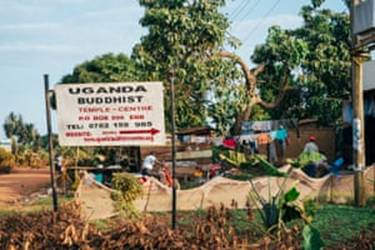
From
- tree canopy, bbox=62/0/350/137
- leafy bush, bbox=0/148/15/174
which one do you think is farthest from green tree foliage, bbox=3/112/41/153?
tree canopy, bbox=62/0/350/137

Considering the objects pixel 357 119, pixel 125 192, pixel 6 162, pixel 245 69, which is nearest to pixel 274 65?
pixel 245 69

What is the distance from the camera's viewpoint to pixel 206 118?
27.1 meters

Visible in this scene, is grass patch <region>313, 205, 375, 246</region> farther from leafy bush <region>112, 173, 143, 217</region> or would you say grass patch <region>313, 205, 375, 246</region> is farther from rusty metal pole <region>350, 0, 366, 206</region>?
leafy bush <region>112, 173, 143, 217</region>

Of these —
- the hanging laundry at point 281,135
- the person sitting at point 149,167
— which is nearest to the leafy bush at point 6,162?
the hanging laundry at point 281,135

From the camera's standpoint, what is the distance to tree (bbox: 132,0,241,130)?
2431cm

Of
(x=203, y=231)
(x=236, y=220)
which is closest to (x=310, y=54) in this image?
(x=236, y=220)

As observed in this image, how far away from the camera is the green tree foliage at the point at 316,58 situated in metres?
26.5

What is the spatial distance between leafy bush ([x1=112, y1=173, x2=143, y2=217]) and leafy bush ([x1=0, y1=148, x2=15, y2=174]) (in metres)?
29.0

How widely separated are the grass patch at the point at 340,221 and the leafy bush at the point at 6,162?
1130 inches

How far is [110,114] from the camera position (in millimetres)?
7922

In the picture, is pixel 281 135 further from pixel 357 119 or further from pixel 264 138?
pixel 357 119

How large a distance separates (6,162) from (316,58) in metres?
21.0

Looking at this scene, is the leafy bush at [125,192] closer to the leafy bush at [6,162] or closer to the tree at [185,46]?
the tree at [185,46]

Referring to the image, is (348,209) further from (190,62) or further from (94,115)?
(190,62)
